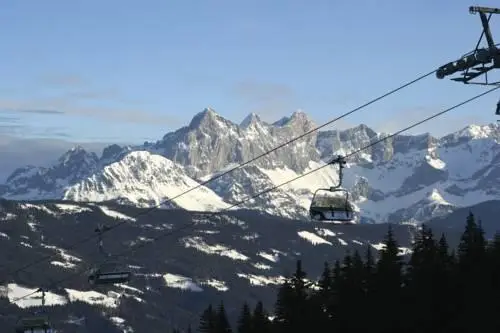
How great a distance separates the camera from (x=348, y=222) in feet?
201

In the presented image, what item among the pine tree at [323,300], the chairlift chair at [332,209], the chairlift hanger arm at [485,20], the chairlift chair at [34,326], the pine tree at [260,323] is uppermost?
the chairlift hanger arm at [485,20]

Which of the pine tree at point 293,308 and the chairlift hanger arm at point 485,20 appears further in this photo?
the pine tree at point 293,308

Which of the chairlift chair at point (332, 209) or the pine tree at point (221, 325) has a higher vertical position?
the chairlift chair at point (332, 209)

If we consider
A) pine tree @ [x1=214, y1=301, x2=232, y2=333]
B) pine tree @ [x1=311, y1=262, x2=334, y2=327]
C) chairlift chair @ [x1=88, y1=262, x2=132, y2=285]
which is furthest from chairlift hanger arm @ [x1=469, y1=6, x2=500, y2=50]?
pine tree @ [x1=214, y1=301, x2=232, y2=333]

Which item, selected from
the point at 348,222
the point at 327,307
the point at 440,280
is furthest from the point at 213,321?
the point at 348,222

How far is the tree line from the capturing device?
3152 inches

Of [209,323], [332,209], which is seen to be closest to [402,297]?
[332,209]

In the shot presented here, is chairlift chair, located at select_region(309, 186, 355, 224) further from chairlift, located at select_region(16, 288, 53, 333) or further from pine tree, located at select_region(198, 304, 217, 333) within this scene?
chairlift, located at select_region(16, 288, 53, 333)

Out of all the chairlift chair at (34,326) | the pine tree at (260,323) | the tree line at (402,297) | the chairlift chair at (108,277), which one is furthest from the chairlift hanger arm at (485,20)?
the chairlift chair at (34,326)

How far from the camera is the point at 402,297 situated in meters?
85.0

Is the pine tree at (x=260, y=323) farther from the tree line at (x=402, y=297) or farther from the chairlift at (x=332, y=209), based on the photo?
the chairlift at (x=332, y=209)

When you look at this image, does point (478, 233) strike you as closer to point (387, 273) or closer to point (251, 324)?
point (387, 273)

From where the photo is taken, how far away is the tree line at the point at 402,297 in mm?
80062

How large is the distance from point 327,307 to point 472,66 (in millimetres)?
61908
